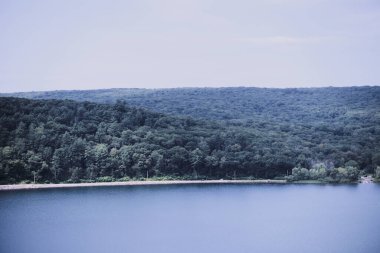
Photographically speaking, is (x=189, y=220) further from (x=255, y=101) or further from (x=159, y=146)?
(x=255, y=101)

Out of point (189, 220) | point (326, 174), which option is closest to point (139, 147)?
point (326, 174)

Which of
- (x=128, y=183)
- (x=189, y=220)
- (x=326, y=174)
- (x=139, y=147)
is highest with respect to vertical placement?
(x=139, y=147)

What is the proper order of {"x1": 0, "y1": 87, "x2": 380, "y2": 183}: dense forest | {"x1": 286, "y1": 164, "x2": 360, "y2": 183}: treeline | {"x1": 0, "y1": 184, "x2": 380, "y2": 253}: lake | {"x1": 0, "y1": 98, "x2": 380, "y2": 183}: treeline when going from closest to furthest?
{"x1": 0, "y1": 184, "x2": 380, "y2": 253}: lake, {"x1": 0, "y1": 98, "x2": 380, "y2": 183}: treeline, {"x1": 0, "y1": 87, "x2": 380, "y2": 183}: dense forest, {"x1": 286, "y1": 164, "x2": 360, "y2": 183}: treeline

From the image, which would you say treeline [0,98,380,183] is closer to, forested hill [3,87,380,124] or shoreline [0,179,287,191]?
shoreline [0,179,287,191]

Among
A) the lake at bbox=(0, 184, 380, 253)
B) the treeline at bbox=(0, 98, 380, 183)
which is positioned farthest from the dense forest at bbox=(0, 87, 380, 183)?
the lake at bbox=(0, 184, 380, 253)

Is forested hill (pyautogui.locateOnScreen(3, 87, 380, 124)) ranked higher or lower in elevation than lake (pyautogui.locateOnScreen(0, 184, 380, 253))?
higher

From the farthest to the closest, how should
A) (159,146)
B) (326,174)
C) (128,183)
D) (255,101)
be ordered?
(255,101), (159,146), (326,174), (128,183)
